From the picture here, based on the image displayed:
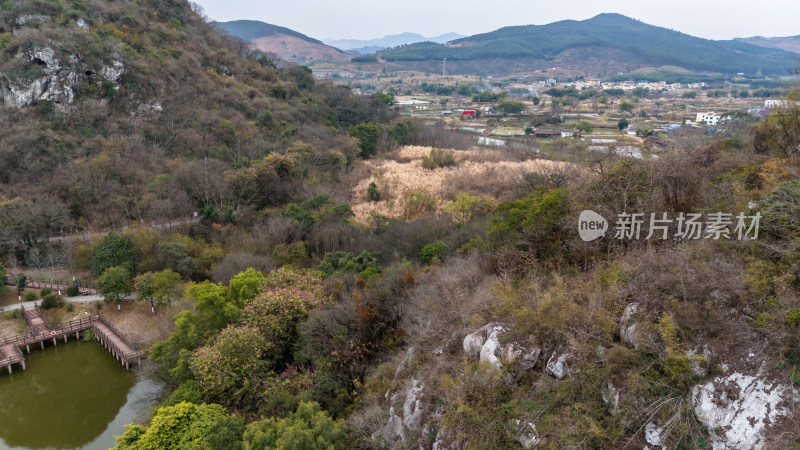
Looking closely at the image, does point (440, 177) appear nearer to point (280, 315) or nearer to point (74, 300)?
point (280, 315)

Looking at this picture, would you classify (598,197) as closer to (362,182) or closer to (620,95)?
(362,182)

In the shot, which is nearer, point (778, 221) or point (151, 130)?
point (778, 221)

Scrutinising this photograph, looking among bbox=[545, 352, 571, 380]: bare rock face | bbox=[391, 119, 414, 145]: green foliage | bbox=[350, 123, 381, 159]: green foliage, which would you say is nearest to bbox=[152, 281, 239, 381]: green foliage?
bbox=[545, 352, 571, 380]: bare rock face

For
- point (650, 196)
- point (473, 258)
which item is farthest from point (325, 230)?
point (650, 196)

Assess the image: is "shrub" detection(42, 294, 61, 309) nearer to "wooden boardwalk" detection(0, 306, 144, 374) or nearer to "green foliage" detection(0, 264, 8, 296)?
"wooden boardwalk" detection(0, 306, 144, 374)

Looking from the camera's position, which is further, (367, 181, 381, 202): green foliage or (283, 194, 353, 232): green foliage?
(367, 181, 381, 202): green foliage

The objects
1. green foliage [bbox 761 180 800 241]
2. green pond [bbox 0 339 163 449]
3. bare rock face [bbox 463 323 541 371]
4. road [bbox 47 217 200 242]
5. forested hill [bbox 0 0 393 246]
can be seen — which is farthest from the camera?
forested hill [bbox 0 0 393 246]

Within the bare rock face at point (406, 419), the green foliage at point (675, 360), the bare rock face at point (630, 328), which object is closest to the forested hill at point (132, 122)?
the bare rock face at point (406, 419)
